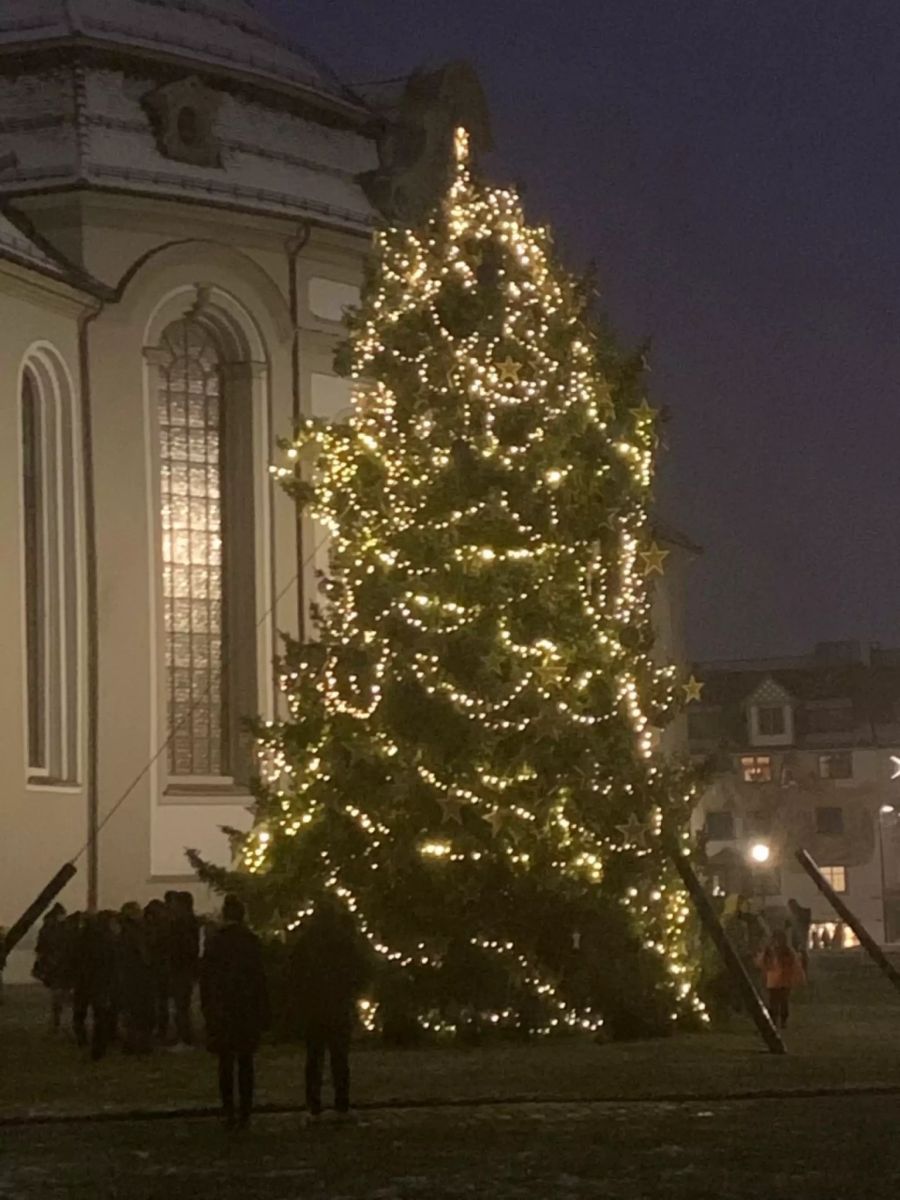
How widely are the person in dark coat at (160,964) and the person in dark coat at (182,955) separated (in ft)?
0.21

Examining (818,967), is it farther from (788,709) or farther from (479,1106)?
(788,709)

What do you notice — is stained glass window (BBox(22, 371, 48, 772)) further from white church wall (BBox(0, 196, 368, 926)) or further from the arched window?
white church wall (BBox(0, 196, 368, 926))

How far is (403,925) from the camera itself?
2083cm

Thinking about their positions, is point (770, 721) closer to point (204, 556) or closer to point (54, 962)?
point (204, 556)

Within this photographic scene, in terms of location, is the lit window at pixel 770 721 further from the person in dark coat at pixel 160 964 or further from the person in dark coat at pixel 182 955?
the person in dark coat at pixel 182 955

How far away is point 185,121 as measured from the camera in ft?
118

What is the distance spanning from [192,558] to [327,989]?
21.3 meters

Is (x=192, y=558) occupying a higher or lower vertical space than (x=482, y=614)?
higher

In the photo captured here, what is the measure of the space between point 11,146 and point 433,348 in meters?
15.7

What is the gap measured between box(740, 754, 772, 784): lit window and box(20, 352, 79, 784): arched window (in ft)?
144

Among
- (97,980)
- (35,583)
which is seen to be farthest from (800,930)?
(97,980)

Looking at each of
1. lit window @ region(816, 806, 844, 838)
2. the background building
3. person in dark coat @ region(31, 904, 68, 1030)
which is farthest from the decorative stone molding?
lit window @ region(816, 806, 844, 838)

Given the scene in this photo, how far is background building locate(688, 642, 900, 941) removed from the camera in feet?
235

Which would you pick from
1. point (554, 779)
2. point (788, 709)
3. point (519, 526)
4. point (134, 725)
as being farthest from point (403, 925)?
point (788, 709)
